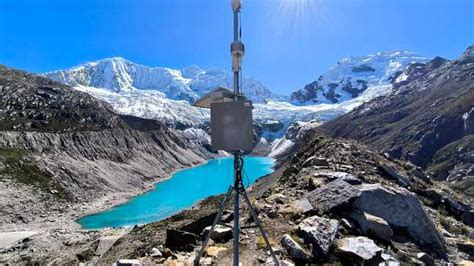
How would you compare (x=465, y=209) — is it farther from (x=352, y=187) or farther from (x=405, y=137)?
(x=405, y=137)

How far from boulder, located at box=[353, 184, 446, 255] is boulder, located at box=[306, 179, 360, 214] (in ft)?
1.16

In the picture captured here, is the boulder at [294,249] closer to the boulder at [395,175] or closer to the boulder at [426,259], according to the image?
the boulder at [426,259]

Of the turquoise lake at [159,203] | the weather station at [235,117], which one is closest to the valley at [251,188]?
the turquoise lake at [159,203]

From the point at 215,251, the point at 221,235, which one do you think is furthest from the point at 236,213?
the point at 221,235

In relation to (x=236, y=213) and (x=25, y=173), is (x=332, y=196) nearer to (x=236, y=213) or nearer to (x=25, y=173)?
(x=236, y=213)

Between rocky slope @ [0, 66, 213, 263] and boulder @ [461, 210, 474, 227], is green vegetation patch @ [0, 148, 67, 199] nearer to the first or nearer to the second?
rocky slope @ [0, 66, 213, 263]

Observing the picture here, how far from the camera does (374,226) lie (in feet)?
41.2

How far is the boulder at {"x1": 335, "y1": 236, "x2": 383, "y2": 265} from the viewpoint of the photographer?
404 inches

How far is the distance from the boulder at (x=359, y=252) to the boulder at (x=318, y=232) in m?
0.38

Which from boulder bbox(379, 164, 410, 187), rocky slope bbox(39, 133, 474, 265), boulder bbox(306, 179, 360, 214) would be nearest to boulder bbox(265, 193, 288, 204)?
rocky slope bbox(39, 133, 474, 265)

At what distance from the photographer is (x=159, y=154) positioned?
128625mm

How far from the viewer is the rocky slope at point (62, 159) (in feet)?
169

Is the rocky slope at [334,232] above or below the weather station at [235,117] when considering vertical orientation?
below

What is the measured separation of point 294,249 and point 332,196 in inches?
151
